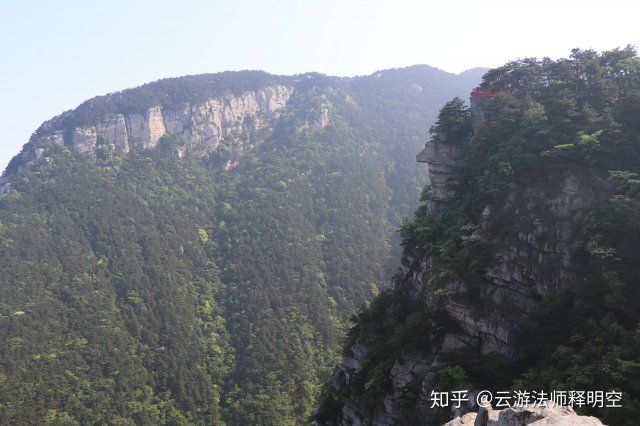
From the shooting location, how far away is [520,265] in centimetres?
2831

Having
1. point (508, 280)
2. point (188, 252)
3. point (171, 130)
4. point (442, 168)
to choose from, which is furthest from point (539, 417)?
point (171, 130)

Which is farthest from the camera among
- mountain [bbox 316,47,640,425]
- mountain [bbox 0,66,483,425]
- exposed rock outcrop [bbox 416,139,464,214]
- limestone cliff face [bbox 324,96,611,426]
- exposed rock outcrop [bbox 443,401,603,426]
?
mountain [bbox 0,66,483,425]

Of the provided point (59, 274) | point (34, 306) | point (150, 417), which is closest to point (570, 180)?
point (150, 417)

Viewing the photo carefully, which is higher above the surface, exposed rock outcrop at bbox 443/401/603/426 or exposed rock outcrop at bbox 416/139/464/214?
exposed rock outcrop at bbox 416/139/464/214

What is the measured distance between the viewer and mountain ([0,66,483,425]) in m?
76.6

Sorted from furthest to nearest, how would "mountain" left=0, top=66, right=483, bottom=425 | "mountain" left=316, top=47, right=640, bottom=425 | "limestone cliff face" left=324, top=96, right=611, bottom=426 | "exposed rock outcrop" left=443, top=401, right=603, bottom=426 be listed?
"mountain" left=0, top=66, right=483, bottom=425, "limestone cliff face" left=324, top=96, right=611, bottom=426, "mountain" left=316, top=47, right=640, bottom=425, "exposed rock outcrop" left=443, top=401, right=603, bottom=426

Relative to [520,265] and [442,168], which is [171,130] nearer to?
[442,168]

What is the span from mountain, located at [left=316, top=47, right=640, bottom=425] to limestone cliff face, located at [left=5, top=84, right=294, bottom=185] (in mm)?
135713

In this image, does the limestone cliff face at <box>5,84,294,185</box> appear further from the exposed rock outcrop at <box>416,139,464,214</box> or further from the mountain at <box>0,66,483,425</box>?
the exposed rock outcrop at <box>416,139,464,214</box>

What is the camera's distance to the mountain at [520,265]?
23.3 m

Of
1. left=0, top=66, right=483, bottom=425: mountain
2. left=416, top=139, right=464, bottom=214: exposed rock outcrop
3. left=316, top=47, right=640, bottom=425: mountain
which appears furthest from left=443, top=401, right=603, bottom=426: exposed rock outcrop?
left=0, top=66, right=483, bottom=425: mountain

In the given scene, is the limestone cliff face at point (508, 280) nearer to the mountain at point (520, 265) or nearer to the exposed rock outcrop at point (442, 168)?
the mountain at point (520, 265)

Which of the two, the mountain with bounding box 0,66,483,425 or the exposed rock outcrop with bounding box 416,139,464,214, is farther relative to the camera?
the mountain with bounding box 0,66,483,425

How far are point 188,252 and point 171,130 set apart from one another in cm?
6526
